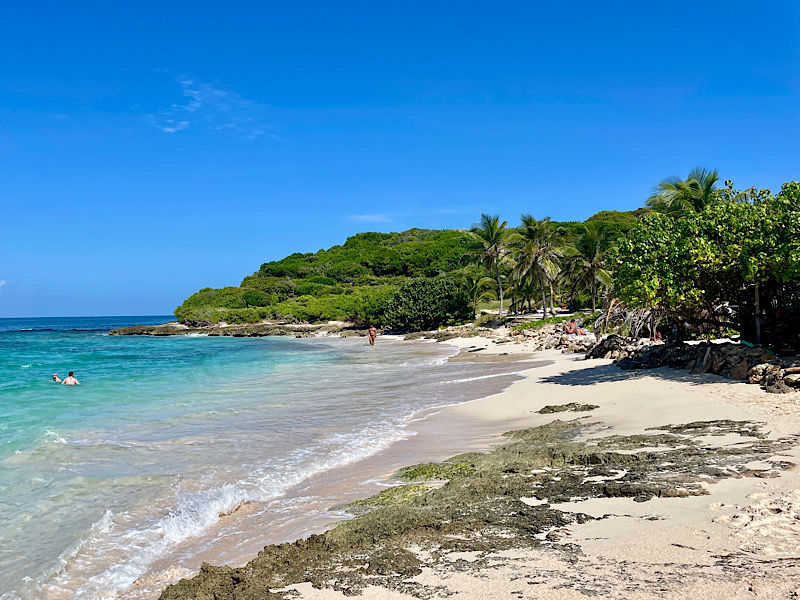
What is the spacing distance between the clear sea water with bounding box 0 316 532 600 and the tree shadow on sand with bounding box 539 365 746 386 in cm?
229

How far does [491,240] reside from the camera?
45.9 meters

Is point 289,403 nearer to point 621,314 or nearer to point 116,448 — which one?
point 116,448

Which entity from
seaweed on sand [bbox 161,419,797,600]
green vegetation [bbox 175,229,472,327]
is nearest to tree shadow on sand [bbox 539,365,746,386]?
seaweed on sand [bbox 161,419,797,600]

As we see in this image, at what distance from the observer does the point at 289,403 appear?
1443cm

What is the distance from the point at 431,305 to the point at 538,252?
11.3m

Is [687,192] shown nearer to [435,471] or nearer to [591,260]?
[591,260]

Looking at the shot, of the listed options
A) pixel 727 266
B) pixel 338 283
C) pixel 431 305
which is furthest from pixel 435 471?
pixel 338 283

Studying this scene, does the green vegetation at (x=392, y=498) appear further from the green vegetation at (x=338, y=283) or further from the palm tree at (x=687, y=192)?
the green vegetation at (x=338, y=283)

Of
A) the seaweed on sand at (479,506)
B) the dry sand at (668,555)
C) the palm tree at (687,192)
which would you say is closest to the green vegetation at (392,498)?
the seaweed on sand at (479,506)

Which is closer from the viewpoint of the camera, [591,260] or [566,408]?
[566,408]

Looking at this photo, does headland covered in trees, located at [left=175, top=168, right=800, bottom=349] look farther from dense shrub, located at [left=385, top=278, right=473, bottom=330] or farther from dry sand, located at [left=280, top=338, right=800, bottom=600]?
dry sand, located at [left=280, top=338, right=800, bottom=600]

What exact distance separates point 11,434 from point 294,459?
6.73 m

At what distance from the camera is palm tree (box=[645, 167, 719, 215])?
24.2 m

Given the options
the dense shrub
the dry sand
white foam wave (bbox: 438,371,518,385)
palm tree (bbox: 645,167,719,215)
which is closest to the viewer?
the dry sand
